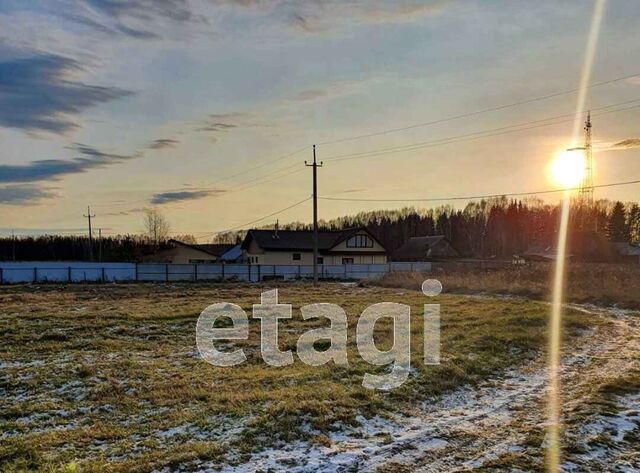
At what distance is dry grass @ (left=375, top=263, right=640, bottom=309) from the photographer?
18.1m

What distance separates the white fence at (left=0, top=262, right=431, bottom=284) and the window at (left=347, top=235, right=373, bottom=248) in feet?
25.1

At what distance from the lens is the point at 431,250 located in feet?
187

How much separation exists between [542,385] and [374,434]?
3.27 m

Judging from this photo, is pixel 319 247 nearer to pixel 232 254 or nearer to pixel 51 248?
pixel 232 254

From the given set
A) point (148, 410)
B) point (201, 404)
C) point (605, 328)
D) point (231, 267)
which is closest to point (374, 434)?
point (201, 404)

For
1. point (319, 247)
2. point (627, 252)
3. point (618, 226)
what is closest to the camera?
point (319, 247)

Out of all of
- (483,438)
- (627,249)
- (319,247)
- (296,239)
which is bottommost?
(627,249)

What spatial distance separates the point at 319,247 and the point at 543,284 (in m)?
→ 25.0

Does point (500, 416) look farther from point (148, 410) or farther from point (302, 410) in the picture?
point (148, 410)

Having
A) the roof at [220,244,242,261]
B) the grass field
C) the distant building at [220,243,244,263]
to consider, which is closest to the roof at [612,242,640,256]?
the distant building at [220,243,244,263]

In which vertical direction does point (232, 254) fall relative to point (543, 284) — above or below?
below

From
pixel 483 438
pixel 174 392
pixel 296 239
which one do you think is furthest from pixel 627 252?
pixel 174 392

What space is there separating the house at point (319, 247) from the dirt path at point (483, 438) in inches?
1533

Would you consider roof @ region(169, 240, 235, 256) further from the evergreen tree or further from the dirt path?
the evergreen tree
